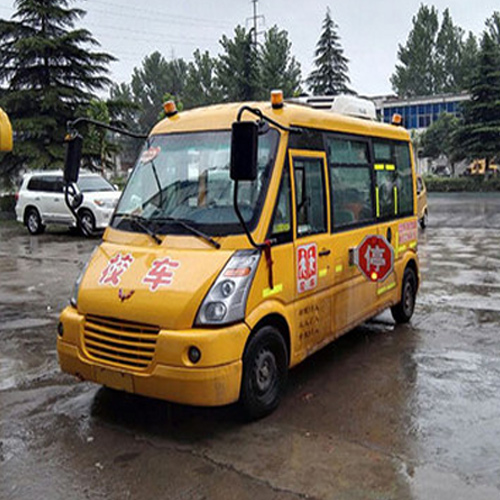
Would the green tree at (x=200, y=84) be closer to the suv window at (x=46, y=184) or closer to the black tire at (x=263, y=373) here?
the suv window at (x=46, y=184)

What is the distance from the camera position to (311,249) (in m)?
5.49

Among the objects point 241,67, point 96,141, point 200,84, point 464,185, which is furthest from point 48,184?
point 200,84

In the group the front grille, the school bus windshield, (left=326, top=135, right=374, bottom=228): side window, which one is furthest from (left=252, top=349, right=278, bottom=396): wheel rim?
(left=326, top=135, right=374, bottom=228): side window

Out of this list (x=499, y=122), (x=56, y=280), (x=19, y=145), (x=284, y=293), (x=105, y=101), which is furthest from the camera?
(x=499, y=122)

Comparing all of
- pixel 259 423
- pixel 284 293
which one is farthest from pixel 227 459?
pixel 284 293

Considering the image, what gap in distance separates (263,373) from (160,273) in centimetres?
115

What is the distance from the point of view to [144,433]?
15.1 feet

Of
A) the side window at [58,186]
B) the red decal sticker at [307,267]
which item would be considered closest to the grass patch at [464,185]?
the side window at [58,186]

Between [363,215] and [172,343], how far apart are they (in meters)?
3.14

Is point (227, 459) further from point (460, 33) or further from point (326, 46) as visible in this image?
point (460, 33)

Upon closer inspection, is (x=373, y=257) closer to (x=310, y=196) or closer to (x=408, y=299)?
(x=310, y=196)

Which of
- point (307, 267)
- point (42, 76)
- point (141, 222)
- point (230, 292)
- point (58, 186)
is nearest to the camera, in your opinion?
point (230, 292)

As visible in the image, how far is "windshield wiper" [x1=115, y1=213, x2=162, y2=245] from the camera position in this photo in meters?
5.01

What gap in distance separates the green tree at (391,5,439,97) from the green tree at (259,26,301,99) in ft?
82.8
